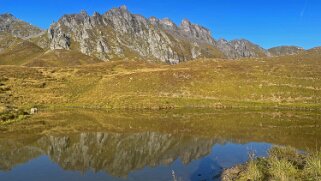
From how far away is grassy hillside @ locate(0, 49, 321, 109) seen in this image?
320 feet

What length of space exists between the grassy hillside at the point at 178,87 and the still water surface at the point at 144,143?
61.6ft

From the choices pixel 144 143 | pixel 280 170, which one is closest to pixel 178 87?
pixel 144 143

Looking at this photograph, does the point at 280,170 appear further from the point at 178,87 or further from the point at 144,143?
the point at 178,87

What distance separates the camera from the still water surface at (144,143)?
113 ft

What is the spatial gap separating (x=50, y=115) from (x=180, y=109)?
103 feet

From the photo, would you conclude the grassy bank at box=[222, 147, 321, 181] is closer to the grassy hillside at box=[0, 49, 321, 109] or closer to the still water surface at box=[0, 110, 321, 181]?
the still water surface at box=[0, 110, 321, 181]

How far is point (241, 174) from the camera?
1125 inches

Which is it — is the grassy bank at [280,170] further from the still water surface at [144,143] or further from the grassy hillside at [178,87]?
the grassy hillside at [178,87]

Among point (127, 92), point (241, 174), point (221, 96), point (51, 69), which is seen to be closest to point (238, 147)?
point (241, 174)

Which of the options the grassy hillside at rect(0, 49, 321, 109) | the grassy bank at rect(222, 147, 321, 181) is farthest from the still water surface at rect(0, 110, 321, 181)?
the grassy hillside at rect(0, 49, 321, 109)

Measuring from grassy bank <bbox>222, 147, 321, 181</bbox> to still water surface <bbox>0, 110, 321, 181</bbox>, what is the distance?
8.12 feet

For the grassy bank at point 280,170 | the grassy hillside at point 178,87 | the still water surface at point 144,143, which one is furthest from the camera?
the grassy hillside at point 178,87

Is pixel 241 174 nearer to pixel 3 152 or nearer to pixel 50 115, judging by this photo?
pixel 3 152

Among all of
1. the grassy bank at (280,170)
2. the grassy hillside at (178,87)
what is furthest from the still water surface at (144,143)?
the grassy hillside at (178,87)
